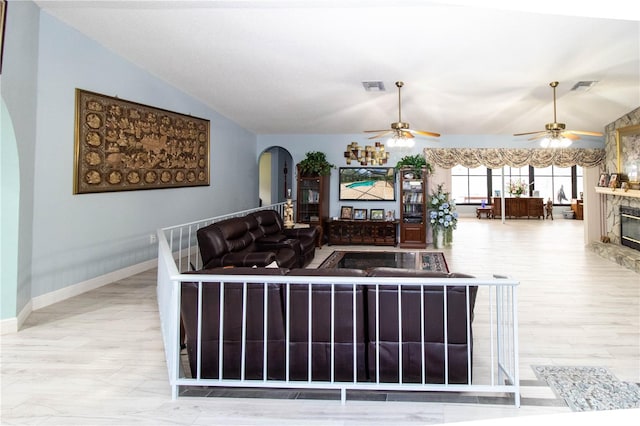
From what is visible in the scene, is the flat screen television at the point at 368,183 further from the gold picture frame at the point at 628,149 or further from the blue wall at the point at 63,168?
the blue wall at the point at 63,168

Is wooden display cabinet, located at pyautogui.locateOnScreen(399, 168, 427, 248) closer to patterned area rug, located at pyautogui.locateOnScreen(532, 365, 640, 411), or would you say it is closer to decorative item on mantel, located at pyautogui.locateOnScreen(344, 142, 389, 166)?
decorative item on mantel, located at pyautogui.locateOnScreen(344, 142, 389, 166)

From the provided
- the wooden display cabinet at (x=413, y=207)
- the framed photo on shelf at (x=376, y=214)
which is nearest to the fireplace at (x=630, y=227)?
the wooden display cabinet at (x=413, y=207)

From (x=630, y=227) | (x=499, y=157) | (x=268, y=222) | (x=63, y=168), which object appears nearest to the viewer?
(x=63, y=168)

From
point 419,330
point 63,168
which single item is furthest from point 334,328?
point 63,168

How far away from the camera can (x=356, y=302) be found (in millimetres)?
2520

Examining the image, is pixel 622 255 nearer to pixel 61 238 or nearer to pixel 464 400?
pixel 464 400

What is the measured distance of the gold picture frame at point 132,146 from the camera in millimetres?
4844

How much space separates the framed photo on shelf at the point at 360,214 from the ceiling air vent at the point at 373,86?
11.6ft

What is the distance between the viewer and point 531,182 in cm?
1633

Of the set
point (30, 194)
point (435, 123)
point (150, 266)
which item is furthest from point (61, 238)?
point (435, 123)

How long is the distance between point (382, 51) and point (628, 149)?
536cm

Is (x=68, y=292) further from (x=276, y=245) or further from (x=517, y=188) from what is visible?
(x=517, y=188)

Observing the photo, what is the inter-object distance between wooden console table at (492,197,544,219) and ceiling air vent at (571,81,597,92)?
9.61 metres

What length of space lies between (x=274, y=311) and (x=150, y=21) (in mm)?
3646
